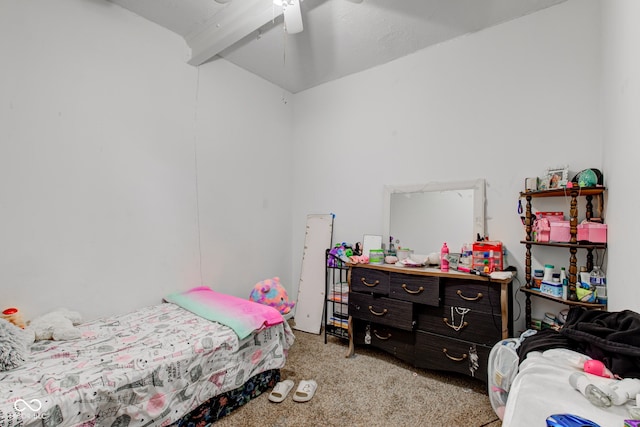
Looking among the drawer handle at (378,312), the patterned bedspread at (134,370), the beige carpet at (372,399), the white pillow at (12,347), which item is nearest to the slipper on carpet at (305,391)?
the beige carpet at (372,399)

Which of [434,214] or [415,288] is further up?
[434,214]

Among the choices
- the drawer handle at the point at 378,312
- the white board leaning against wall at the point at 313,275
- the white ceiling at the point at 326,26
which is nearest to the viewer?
the white ceiling at the point at 326,26

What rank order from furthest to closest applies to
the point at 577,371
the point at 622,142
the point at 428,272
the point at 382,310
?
the point at 382,310 → the point at 428,272 → the point at 622,142 → the point at 577,371

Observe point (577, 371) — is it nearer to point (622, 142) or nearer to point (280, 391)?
point (622, 142)

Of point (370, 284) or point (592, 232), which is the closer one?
point (592, 232)

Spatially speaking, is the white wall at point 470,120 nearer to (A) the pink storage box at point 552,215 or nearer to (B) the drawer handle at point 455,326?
(A) the pink storage box at point 552,215

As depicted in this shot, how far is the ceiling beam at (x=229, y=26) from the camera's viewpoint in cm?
205

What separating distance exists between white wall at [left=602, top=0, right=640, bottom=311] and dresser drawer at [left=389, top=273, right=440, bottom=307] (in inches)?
36.6

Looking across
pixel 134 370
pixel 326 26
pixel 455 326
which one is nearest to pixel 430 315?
pixel 455 326

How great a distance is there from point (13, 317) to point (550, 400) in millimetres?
2527

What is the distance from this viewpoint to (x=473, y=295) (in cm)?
205

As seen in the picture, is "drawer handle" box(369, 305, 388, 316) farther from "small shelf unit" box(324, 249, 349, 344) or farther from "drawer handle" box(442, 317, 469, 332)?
"drawer handle" box(442, 317, 469, 332)

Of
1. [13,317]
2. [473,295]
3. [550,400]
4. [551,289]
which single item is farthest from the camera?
[473,295]

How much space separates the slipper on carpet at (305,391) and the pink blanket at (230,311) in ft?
1.48
